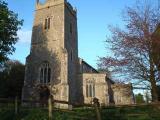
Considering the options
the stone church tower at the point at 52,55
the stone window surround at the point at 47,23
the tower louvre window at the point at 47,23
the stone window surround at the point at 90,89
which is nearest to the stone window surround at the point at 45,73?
the stone church tower at the point at 52,55

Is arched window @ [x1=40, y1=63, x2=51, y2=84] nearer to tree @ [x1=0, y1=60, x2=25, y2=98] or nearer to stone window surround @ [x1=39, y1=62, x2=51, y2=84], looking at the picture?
stone window surround @ [x1=39, y1=62, x2=51, y2=84]

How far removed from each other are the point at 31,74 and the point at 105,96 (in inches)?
506

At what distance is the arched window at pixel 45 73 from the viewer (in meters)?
38.7

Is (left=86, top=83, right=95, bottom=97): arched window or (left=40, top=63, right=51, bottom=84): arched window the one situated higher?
(left=40, top=63, right=51, bottom=84): arched window

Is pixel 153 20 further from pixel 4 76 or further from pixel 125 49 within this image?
pixel 4 76

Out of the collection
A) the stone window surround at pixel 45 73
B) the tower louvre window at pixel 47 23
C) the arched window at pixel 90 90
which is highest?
the tower louvre window at pixel 47 23

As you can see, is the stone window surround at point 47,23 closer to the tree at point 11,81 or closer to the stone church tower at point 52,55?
the stone church tower at point 52,55

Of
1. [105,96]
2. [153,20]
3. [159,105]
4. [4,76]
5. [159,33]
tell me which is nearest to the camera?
[159,105]

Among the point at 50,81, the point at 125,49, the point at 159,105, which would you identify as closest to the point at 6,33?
the point at 50,81

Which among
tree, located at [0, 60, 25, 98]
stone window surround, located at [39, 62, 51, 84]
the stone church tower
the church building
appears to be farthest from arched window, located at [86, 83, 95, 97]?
tree, located at [0, 60, 25, 98]

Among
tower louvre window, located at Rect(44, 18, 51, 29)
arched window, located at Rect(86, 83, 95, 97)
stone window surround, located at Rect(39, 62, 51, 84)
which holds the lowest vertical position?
arched window, located at Rect(86, 83, 95, 97)

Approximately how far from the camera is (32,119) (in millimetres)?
14102

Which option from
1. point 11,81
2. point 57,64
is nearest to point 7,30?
point 57,64

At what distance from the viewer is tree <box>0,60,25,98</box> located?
46281mm
